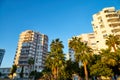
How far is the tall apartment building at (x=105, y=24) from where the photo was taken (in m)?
84.3

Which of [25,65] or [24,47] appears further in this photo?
[24,47]

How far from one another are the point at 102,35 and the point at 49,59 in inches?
1591

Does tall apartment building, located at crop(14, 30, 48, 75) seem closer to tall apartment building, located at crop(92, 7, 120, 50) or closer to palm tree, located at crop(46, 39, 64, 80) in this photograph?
tall apartment building, located at crop(92, 7, 120, 50)

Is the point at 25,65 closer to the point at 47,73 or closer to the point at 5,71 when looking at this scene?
the point at 5,71

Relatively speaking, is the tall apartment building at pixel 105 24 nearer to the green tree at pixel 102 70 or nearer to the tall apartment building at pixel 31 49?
the green tree at pixel 102 70

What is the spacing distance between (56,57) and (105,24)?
44405 mm

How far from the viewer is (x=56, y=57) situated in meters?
57.4

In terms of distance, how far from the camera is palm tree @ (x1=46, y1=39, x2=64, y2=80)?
187 feet

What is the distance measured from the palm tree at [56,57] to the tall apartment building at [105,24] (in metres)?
33.0

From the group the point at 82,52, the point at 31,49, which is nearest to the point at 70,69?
the point at 82,52

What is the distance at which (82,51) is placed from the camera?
178 ft

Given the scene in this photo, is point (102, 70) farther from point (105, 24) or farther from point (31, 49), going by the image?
point (31, 49)

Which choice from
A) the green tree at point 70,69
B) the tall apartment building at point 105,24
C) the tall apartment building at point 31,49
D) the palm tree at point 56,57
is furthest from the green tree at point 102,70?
the tall apartment building at point 31,49

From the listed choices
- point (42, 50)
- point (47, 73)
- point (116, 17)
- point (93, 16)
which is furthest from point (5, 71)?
point (116, 17)
